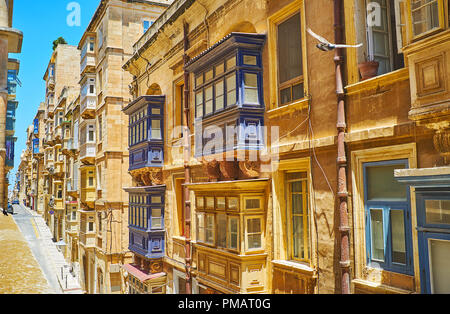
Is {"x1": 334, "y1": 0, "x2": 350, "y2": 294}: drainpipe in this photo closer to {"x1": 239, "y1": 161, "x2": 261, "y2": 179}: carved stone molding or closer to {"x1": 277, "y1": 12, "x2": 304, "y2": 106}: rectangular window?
{"x1": 277, "y1": 12, "x2": 304, "y2": 106}: rectangular window

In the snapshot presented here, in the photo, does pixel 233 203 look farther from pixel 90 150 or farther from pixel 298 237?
pixel 90 150

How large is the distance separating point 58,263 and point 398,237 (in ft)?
125

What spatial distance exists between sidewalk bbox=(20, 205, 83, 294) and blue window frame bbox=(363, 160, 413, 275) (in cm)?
2212

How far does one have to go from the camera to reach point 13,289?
15.0 feet

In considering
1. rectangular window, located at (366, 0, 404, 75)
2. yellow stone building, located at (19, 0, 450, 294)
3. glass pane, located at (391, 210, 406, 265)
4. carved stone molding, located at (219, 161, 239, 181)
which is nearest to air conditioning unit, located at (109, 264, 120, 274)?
yellow stone building, located at (19, 0, 450, 294)

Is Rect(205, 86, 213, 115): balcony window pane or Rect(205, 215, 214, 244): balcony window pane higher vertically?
Rect(205, 86, 213, 115): balcony window pane

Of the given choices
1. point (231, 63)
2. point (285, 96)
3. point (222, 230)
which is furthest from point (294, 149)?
point (222, 230)

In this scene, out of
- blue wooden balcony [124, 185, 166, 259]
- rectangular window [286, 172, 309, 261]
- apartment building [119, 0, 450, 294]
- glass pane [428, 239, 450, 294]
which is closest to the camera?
glass pane [428, 239, 450, 294]

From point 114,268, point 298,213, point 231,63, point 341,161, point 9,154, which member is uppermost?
point 231,63

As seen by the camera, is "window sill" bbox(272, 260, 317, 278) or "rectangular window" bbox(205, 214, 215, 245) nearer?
"window sill" bbox(272, 260, 317, 278)

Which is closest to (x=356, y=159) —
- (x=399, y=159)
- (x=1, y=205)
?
(x=399, y=159)

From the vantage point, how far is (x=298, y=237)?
9.81 m

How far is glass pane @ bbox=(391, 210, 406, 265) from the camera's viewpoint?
7.03 metres

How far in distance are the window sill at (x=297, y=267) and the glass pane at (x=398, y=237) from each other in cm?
204
